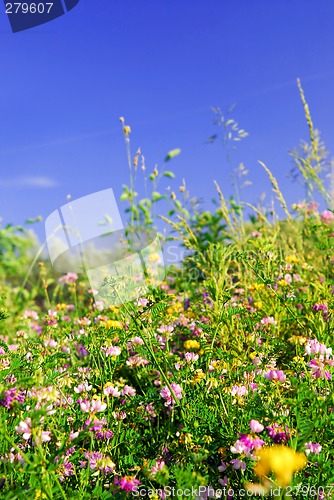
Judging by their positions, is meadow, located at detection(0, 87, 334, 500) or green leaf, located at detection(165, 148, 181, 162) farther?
green leaf, located at detection(165, 148, 181, 162)

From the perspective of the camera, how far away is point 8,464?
5.86ft

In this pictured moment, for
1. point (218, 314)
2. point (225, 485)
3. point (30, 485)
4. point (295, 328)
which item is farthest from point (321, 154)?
point (30, 485)

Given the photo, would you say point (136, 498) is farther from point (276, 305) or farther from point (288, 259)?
point (288, 259)

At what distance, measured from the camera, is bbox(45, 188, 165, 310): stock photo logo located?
350 centimetres

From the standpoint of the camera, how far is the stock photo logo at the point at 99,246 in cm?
350

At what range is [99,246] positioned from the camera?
3.97 m

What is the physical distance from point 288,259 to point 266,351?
1.68 m
